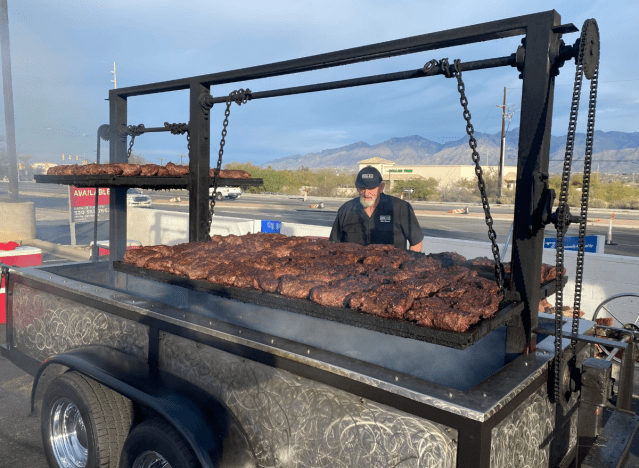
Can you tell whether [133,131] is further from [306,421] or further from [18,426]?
[306,421]

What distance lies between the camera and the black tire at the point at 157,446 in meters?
2.32

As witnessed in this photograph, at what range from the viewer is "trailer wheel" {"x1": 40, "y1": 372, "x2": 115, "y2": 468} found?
2820 millimetres

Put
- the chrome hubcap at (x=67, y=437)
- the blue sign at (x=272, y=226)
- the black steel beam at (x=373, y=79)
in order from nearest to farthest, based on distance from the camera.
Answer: the black steel beam at (x=373, y=79) → the chrome hubcap at (x=67, y=437) → the blue sign at (x=272, y=226)

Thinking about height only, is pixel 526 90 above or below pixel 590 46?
below

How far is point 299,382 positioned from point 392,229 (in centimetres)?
341

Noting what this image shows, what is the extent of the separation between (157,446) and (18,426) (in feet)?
7.31

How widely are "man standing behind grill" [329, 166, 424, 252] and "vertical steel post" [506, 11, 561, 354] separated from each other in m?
2.93

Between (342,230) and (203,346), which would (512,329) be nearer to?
(203,346)

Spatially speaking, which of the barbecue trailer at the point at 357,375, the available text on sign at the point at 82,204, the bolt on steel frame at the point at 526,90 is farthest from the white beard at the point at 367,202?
the available text on sign at the point at 82,204

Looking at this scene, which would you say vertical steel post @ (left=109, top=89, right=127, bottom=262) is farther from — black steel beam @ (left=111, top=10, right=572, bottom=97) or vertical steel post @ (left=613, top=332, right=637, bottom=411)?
vertical steel post @ (left=613, top=332, right=637, bottom=411)

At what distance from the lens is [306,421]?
2117 millimetres

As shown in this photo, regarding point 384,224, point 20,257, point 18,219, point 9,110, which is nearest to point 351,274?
point 384,224

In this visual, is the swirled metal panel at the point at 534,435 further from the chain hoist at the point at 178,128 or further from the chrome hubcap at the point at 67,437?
the chain hoist at the point at 178,128

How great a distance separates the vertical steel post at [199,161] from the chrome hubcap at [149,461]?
197 centimetres
